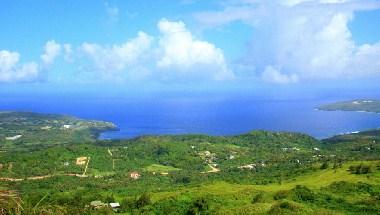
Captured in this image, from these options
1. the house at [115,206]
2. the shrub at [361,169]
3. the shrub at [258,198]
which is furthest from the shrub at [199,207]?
the shrub at [361,169]

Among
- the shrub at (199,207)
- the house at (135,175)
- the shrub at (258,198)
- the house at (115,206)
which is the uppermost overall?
the shrub at (258,198)

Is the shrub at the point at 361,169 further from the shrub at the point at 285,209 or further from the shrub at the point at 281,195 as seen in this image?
the shrub at the point at 285,209

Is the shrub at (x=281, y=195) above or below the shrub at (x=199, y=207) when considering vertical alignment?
above

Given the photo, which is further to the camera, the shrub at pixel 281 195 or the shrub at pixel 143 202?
the shrub at pixel 143 202

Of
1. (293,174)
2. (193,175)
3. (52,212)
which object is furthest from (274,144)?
(52,212)

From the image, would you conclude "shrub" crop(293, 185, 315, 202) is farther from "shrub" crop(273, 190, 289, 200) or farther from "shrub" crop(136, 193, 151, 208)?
"shrub" crop(136, 193, 151, 208)

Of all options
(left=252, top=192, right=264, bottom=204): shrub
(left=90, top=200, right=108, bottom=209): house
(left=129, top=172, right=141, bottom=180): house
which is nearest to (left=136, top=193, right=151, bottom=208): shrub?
(left=90, top=200, right=108, bottom=209): house

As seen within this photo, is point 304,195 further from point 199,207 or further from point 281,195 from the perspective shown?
point 199,207

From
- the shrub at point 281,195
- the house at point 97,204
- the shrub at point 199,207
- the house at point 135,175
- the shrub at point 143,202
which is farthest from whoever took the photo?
the house at point 135,175

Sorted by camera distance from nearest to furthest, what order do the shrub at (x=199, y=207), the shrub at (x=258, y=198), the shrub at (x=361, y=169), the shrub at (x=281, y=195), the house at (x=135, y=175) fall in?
the shrub at (x=199, y=207), the shrub at (x=258, y=198), the shrub at (x=281, y=195), the shrub at (x=361, y=169), the house at (x=135, y=175)
